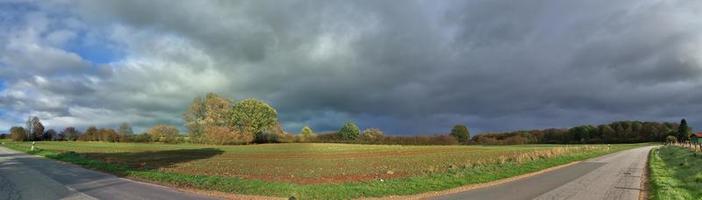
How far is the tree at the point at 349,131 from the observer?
12841cm

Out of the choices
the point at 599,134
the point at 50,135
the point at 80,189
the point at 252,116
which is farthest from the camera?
the point at 599,134

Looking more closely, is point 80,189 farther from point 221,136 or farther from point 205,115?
point 205,115

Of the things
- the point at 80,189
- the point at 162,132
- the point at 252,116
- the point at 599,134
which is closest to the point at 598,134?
the point at 599,134

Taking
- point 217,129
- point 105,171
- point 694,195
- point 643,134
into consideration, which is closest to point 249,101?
point 217,129

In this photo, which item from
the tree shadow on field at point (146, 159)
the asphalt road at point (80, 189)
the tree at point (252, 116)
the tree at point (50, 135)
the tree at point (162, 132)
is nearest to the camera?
the asphalt road at point (80, 189)

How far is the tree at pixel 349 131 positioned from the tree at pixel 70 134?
82347 millimetres

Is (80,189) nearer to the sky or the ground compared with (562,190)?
nearer to the sky

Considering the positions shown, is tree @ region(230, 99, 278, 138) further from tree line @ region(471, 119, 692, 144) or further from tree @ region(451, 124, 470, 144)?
tree line @ region(471, 119, 692, 144)

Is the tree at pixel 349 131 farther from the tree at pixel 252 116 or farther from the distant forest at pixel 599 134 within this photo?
the distant forest at pixel 599 134

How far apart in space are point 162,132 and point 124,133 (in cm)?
2472

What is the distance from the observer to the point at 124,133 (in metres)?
121

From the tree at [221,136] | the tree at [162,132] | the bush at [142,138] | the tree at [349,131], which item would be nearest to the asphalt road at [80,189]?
the tree at [221,136]

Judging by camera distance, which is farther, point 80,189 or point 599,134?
point 599,134

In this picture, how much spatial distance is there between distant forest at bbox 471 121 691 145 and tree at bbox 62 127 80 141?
12733 centimetres
